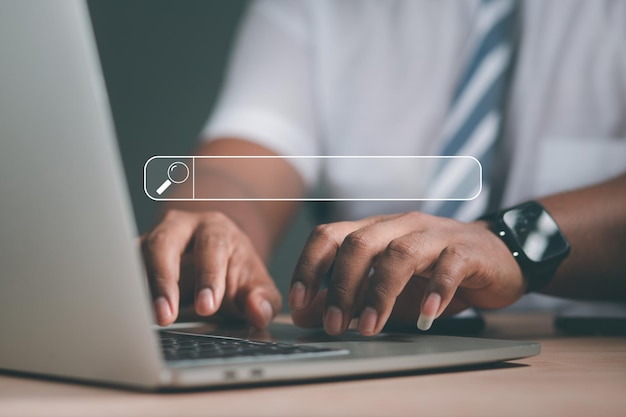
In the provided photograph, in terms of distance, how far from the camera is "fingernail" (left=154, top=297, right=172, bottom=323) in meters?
0.53

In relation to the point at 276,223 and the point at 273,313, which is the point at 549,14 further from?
the point at 273,313

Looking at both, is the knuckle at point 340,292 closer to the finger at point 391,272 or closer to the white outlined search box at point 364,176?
the finger at point 391,272

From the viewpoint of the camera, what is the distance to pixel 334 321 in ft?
1.62

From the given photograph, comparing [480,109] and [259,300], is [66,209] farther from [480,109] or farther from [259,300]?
[480,109]

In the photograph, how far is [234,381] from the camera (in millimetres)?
347

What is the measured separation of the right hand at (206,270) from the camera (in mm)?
577

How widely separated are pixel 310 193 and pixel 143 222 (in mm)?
305

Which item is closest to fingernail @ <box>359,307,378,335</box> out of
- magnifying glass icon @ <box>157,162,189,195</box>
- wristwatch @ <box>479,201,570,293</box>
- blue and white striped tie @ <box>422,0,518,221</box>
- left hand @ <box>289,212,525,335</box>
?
left hand @ <box>289,212,525,335</box>

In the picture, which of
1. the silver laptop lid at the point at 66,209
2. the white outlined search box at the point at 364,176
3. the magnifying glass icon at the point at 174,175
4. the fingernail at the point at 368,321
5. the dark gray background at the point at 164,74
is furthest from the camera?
the dark gray background at the point at 164,74

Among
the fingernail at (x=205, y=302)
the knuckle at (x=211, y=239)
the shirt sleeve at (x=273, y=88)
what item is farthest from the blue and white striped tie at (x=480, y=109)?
the fingernail at (x=205, y=302)

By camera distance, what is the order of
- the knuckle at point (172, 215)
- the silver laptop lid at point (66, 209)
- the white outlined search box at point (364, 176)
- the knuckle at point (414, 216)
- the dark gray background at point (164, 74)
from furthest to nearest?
the dark gray background at point (164, 74)
the white outlined search box at point (364, 176)
the knuckle at point (172, 215)
the knuckle at point (414, 216)
the silver laptop lid at point (66, 209)

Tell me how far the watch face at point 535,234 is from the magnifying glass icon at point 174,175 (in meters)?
0.42

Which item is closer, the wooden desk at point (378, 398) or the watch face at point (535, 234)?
the wooden desk at point (378, 398)

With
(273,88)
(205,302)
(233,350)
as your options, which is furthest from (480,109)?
(233,350)
